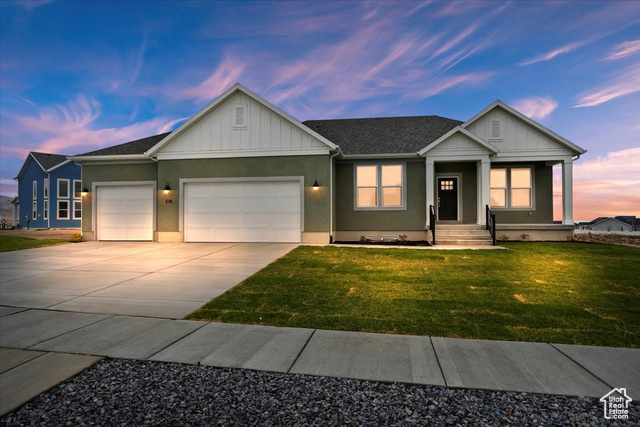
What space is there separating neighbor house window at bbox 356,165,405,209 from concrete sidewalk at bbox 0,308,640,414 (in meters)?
10.4

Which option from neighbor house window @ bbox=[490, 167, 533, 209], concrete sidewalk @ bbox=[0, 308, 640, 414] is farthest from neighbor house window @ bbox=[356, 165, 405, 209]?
concrete sidewalk @ bbox=[0, 308, 640, 414]

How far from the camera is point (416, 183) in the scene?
13.6 metres

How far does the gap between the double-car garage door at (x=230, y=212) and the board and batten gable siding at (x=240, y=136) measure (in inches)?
53.9

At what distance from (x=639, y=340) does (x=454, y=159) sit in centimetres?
1018

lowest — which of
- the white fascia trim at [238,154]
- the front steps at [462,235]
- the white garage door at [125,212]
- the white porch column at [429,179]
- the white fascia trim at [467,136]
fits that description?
the front steps at [462,235]

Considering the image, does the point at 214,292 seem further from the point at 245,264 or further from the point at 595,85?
the point at 595,85

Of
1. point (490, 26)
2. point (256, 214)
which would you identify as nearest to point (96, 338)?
point (256, 214)

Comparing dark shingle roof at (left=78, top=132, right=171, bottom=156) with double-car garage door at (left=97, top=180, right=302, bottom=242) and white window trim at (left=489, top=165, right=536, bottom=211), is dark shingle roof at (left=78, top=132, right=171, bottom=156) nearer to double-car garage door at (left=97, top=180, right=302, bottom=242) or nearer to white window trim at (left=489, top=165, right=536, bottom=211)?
double-car garage door at (left=97, top=180, right=302, bottom=242)

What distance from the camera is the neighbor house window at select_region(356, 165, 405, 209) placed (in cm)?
1372

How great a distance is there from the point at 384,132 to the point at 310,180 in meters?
5.63

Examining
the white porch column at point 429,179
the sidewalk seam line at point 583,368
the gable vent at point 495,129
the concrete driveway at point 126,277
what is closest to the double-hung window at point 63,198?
the concrete driveway at point 126,277

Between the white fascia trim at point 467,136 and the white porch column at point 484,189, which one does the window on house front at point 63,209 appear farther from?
the white porch column at point 484,189

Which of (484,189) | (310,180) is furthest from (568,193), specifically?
(310,180)

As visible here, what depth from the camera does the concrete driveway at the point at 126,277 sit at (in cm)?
500
